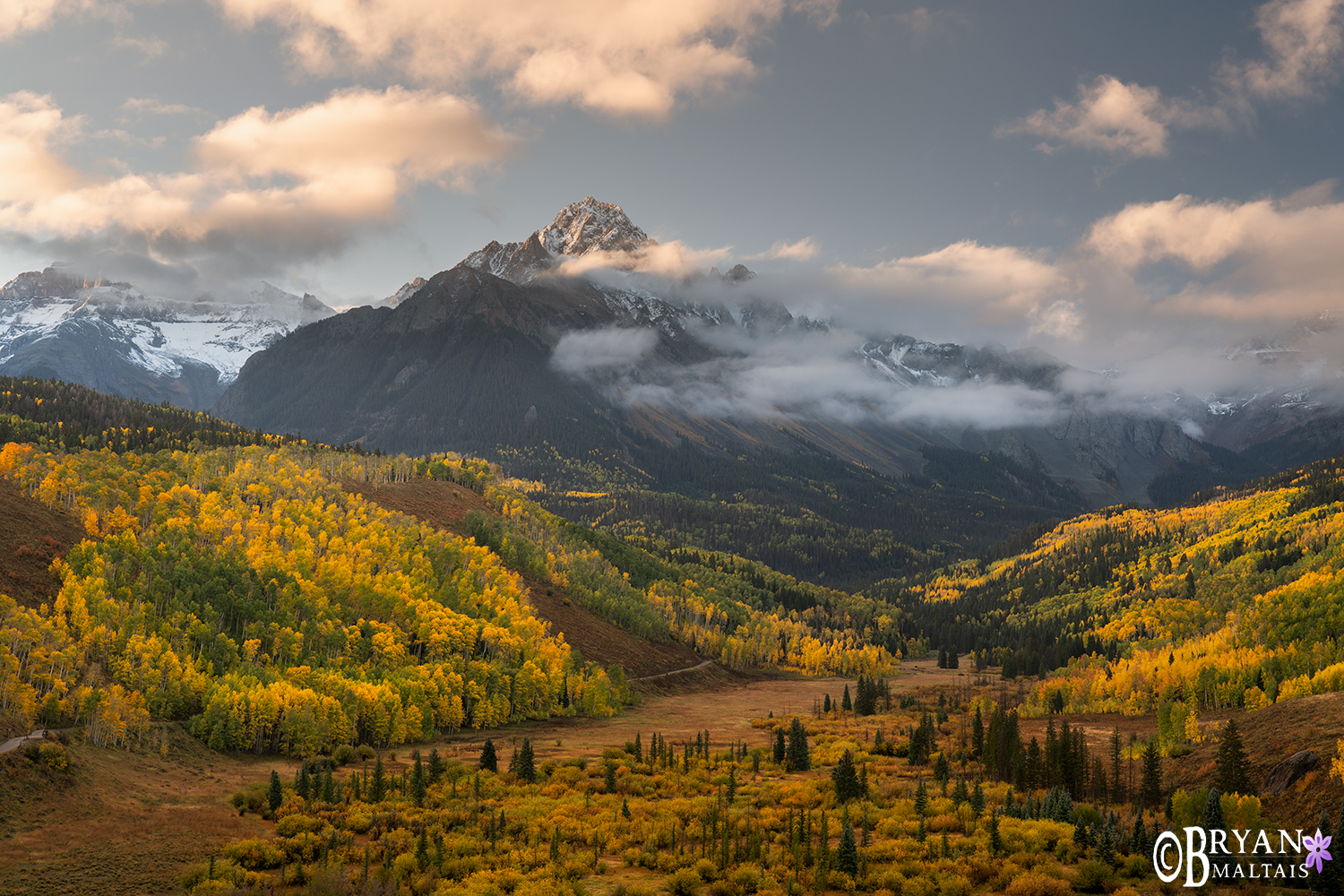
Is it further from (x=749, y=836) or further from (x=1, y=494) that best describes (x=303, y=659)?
(x=749, y=836)

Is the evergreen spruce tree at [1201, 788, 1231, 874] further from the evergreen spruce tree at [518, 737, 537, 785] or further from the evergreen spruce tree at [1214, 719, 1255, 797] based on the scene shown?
the evergreen spruce tree at [518, 737, 537, 785]

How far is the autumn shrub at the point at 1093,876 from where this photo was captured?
6359 cm

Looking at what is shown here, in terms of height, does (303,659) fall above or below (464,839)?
above

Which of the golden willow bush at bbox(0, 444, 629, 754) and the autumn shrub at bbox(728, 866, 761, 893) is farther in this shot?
the golden willow bush at bbox(0, 444, 629, 754)

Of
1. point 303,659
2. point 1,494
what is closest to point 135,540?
point 1,494

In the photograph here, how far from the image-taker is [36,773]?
82062 millimetres

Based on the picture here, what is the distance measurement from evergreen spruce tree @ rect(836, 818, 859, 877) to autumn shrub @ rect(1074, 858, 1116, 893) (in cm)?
1718

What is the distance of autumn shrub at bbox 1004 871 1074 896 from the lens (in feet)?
201

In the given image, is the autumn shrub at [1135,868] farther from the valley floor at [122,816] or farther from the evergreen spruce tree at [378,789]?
the valley floor at [122,816]

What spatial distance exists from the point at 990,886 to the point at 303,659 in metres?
125

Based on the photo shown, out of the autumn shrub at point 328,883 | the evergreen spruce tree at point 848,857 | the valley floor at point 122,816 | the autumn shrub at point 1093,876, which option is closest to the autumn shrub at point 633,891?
the evergreen spruce tree at point 848,857

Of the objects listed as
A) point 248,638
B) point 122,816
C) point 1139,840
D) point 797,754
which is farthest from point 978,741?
point 248,638

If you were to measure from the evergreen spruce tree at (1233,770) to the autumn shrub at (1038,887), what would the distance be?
33.9m

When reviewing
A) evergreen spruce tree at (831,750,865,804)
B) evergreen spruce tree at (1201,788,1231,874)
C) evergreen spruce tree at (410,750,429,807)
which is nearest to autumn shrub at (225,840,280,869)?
evergreen spruce tree at (410,750,429,807)
